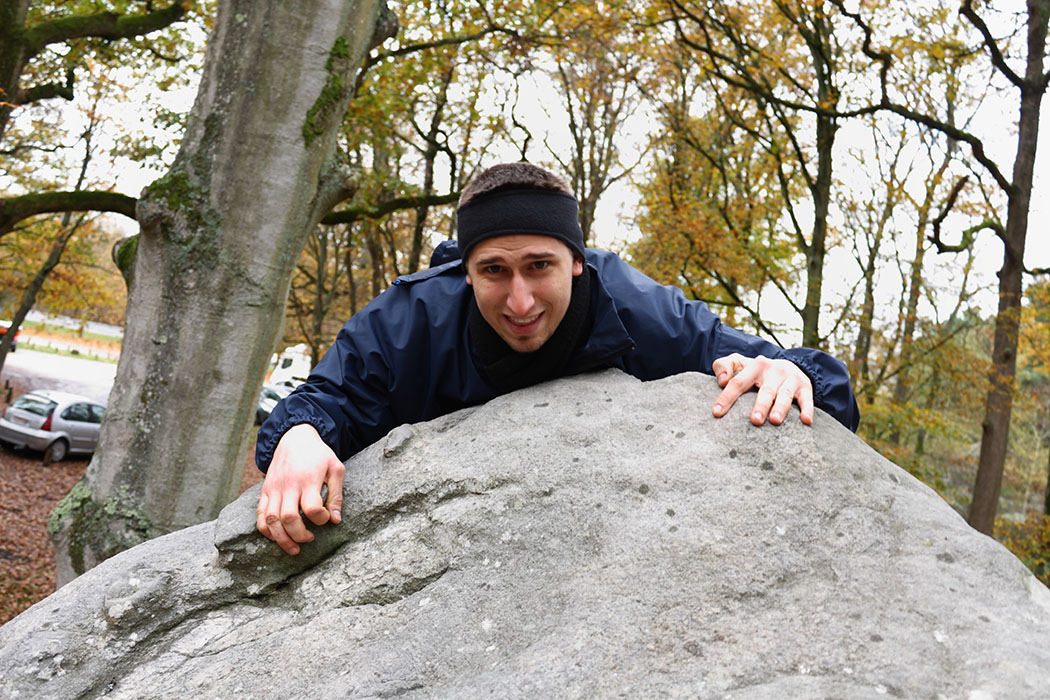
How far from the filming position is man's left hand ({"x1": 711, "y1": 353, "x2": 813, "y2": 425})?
246 centimetres

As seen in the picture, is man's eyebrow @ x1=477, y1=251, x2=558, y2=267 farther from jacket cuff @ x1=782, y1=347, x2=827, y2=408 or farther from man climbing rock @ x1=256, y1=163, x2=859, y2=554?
jacket cuff @ x1=782, y1=347, x2=827, y2=408

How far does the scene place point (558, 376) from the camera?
297 cm

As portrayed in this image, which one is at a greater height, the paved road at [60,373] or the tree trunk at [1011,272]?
the tree trunk at [1011,272]

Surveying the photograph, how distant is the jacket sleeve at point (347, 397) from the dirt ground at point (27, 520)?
8.20m

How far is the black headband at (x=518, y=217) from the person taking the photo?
8.60 ft

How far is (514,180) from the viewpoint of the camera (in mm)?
2684

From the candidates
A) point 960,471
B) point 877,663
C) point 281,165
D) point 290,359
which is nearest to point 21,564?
point 281,165

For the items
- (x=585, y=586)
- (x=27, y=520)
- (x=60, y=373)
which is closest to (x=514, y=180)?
(x=585, y=586)

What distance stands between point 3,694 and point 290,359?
32895 mm

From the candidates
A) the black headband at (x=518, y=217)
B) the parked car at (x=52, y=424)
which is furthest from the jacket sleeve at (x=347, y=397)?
the parked car at (x=52, y=424)

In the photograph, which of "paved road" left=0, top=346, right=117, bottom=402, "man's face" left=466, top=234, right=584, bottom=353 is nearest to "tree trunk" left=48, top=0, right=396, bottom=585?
"man's face" left=466, top=234, right=584, bottom=353

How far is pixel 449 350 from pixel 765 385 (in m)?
1.14

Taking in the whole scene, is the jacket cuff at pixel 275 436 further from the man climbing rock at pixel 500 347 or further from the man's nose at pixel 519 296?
the man's nose at pixel 519 296

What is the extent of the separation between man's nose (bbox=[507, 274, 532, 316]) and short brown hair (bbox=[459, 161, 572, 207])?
1.04 ft
